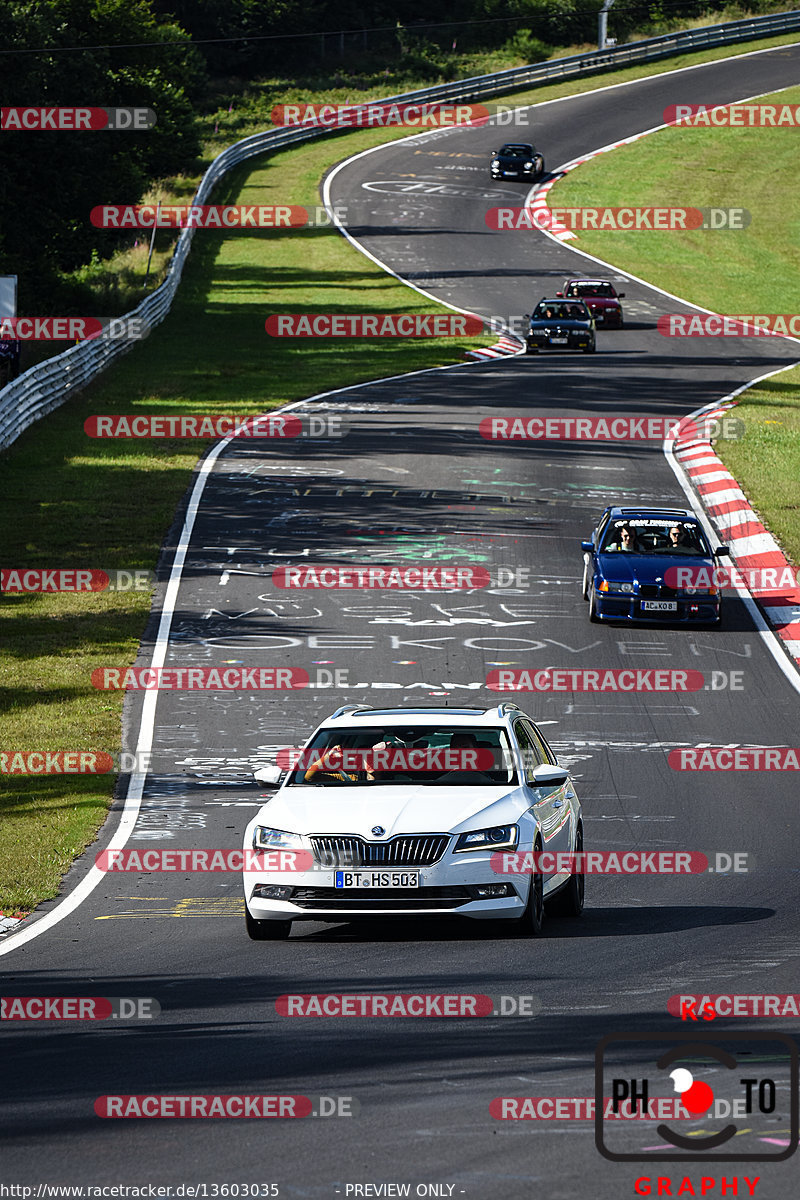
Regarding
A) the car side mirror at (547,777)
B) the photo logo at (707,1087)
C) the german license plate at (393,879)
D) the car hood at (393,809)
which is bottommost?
the german license plate at (393,879)

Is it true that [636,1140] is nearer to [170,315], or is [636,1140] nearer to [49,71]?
[170,315]

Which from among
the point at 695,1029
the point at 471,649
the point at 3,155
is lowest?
the point at 471,649

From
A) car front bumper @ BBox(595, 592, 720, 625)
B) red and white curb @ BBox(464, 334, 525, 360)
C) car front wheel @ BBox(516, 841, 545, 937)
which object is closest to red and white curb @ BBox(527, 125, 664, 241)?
red and white curb @ BBox(464, 334, 525, 360)

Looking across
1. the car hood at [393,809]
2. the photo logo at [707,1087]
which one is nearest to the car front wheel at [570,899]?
the car hood at [393,809]

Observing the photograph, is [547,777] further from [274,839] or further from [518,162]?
[518,162]

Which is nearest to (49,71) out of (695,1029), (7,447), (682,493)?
(7,447)

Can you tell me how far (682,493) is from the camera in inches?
1223

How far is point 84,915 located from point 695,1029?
5.35 meters

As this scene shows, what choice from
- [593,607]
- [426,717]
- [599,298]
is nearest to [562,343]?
[599,298]

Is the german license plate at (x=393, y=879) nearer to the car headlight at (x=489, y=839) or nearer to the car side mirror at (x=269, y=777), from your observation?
the car headlight at (x=489, y=839)

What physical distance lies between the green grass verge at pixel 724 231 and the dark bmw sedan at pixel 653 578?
10.8 meters

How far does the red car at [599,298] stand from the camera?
168ft

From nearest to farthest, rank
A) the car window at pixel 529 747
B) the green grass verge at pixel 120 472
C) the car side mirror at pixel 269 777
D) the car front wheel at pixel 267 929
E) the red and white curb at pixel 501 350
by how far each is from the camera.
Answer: the car front wheel at pixel 267 929
the car side mirror at pixel 269 777
the car window at pixel 529 747
the green grass verge at pixel 120 472
the red and white curb at pixel 501 350

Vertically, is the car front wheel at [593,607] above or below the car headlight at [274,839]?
below
